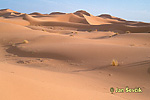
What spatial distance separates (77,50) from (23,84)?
7.17 m

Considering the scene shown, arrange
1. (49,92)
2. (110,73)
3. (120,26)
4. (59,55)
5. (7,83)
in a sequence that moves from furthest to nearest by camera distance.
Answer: (120,26)
(59,55)
(110,73)
(49,92)
(7,83)

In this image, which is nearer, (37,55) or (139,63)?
(139,63)

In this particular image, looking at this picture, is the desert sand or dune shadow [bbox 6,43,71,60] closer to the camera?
the desert sand

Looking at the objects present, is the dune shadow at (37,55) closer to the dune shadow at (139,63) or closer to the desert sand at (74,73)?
the desert sand at (74,73)

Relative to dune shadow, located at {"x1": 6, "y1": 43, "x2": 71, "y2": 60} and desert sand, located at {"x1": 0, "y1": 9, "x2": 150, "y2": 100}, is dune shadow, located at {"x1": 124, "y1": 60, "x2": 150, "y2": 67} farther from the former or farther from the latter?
dune shadow, located at {"x1": 6, "y1": 43, "x2": 71, "y2": 60}

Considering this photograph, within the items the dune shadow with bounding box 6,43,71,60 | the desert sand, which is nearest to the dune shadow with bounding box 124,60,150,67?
the desert sand

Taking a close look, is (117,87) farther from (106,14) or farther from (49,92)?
(106,14)

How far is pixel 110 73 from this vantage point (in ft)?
23.3

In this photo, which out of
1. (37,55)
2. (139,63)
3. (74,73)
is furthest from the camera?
(37,55)

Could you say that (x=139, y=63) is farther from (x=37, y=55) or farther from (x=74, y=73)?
(x=37, y=55)

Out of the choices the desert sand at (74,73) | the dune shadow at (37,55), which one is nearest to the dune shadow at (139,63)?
the desert sand at (74,73)

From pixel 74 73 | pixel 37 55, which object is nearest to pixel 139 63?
pixel 74 73

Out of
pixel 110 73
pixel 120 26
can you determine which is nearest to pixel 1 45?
pixel 110 73

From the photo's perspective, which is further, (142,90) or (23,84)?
(142,90)
